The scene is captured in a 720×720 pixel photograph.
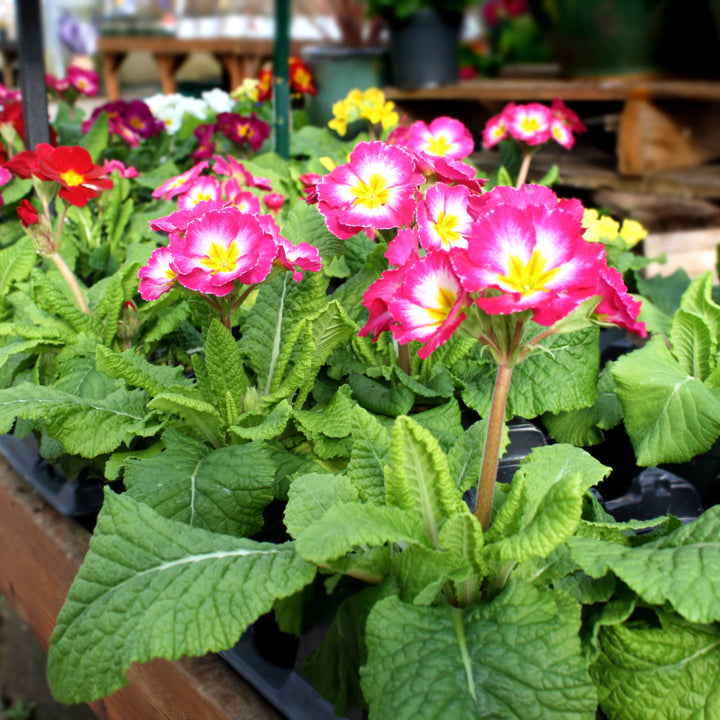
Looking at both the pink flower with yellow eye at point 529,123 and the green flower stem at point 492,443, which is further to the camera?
the pink flower with yellow eye at point 529,123

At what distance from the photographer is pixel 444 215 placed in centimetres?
97

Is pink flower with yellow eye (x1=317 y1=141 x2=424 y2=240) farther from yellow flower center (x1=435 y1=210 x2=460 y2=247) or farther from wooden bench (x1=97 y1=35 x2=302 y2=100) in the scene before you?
wooden bench (x1=97 y1=35 x2=302 y2=100)

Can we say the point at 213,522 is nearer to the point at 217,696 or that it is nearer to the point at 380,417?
the point at 217,696

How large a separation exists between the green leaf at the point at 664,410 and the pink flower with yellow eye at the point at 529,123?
0.88m

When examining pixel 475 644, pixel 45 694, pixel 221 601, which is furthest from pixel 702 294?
pixel 45 694

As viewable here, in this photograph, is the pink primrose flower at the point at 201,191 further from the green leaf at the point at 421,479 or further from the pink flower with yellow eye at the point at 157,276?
the green leaf at the point at 421,479

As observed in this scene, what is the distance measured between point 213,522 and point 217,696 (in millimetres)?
201

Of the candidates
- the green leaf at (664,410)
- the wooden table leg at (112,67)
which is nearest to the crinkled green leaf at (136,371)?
the green leaf at (664,410)

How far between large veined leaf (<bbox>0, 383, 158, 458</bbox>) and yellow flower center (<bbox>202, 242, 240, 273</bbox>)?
0.25 m

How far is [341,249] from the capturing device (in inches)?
53.1

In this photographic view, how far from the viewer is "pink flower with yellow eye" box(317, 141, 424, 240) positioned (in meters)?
1.09

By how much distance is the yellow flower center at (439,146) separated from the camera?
169 cm

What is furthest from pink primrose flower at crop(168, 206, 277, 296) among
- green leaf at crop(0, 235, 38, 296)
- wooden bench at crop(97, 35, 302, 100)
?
wooden bench at crop(97, 35, 302, 100)

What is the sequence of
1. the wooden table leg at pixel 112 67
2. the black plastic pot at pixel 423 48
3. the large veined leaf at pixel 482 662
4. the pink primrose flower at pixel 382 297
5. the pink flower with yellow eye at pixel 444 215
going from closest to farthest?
the large veined leaf at pixel 482 662, the pink primrose flower at pixel 382 297, the pink flower with yellow eye at pixel 444 215, the black plastic pot at pixel 423 48, the wooden table leg at pixel 112 67
